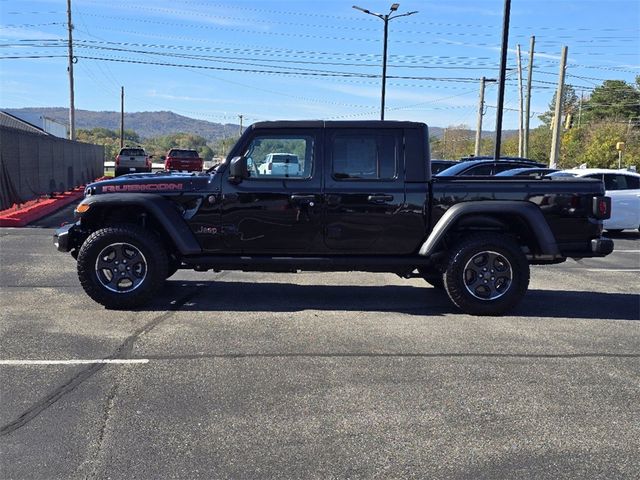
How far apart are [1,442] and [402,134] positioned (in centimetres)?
472

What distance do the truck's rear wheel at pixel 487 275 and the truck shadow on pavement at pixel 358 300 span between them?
250 millimetres

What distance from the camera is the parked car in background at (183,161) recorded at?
30359 mm

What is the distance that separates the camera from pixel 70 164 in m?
27.5

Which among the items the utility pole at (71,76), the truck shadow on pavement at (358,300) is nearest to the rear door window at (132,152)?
the utility pole at (71,76)

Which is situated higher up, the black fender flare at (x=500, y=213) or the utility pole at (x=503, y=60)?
the utility pole at (x=503, y=60)

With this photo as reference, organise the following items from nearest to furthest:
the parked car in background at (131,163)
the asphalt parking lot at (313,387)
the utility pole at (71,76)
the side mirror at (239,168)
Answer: the asphalt parking lot at (313,387)
the side mirror at (239,168)
the parked car in background at (131,163)
the utility pole at (71,76)

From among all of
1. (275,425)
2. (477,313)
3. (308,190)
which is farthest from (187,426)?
(477,313)

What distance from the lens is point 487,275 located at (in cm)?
668

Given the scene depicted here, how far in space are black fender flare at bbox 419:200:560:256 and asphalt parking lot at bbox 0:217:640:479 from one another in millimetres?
766

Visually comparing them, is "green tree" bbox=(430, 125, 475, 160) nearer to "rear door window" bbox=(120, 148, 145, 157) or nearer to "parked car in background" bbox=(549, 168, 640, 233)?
"rear door window" bbox=(120, 148, 145, 157)

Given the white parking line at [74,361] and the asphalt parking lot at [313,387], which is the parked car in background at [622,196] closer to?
the asphalt parking lot at [313,387]

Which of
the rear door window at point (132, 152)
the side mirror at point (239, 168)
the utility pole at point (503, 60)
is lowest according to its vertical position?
the side mirror at point (239, 168)

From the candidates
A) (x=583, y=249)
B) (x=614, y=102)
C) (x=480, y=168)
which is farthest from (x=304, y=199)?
(x=614, y=102)

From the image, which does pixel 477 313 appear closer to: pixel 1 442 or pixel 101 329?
pixel 101 329
